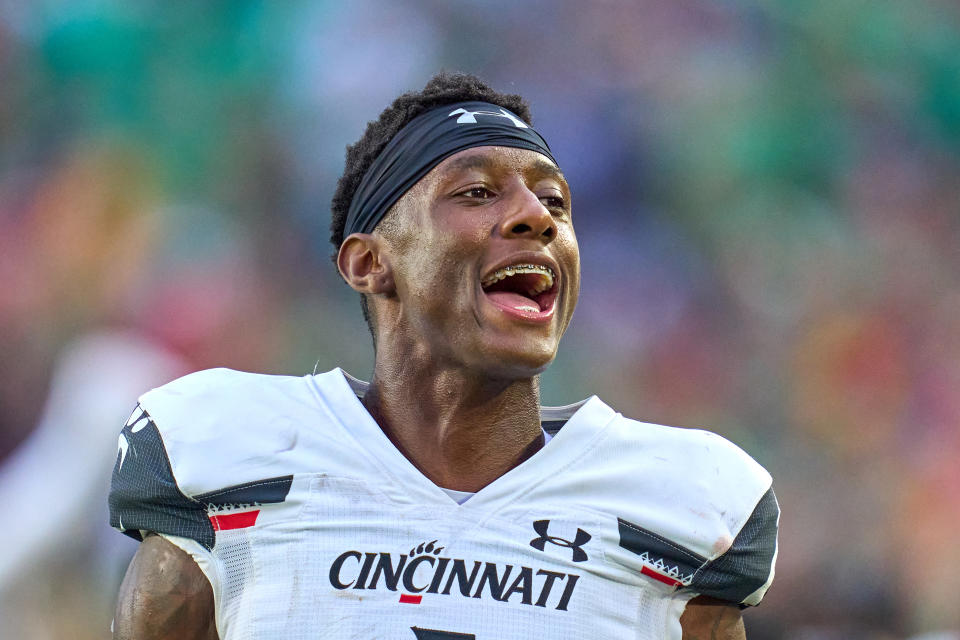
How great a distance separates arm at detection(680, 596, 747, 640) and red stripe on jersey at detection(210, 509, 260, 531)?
771 mm

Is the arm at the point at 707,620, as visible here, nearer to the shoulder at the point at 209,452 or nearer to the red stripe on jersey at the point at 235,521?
the shoulder at the point at 209,452

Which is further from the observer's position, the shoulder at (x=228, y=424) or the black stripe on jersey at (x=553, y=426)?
the black stripe on jersey at (x=553, y=426)

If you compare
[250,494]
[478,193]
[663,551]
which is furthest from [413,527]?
[478,193]

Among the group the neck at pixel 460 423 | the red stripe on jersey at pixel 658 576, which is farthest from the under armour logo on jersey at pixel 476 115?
the red stripe on jersey at pixel 658 576

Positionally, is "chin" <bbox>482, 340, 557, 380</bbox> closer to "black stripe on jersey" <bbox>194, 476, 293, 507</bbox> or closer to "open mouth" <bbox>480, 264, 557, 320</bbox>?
"open mouth" <bbox>480, 264, 557, 320</bbox>

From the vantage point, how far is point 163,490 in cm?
190

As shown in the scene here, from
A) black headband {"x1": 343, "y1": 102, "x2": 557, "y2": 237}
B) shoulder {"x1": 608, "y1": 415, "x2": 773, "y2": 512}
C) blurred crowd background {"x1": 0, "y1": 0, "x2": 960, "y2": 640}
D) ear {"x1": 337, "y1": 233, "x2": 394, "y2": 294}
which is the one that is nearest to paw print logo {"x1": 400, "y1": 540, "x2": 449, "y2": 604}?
shoulder {"x1": 608, "y1": 415, "x2": 773, "y2": 512}

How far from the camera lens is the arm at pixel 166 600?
191 cm

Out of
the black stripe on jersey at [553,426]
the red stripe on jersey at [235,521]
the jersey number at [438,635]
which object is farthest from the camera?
the black stripe on jersey at [553,426]

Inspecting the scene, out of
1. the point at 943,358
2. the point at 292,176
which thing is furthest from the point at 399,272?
the point at 943,358

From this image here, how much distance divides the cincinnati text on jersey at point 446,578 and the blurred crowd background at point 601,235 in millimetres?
2188

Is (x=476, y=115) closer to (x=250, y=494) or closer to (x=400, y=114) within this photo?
(x=400, y=114)

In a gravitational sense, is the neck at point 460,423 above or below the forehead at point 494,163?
below

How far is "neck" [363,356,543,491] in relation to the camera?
2.09 m
